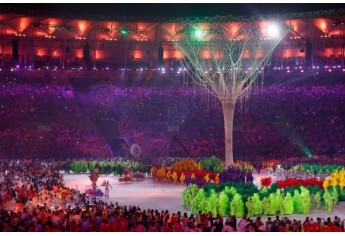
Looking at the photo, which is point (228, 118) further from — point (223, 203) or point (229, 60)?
point (223, 203)

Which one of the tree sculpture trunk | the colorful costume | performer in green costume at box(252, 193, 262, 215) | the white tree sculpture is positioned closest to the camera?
performer in green costume at box(252, 193, 262, 215)

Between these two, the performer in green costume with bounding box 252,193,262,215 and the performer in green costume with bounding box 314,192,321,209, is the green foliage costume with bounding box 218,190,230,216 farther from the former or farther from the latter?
the performer in green costume with bounding box 314,192,321,209

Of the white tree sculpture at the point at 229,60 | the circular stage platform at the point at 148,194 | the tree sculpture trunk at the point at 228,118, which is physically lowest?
the circular stage platform at the point at 148,194

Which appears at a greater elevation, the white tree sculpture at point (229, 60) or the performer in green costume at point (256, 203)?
the white tree sculpture at point (229, 60)

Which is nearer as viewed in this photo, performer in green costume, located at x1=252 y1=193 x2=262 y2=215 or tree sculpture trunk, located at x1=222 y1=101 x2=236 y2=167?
performer in green costume, located at x1=252 y1=193 x2=262 y2=215

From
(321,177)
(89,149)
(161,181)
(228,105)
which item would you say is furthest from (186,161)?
(89,149)

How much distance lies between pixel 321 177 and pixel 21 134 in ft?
89.1

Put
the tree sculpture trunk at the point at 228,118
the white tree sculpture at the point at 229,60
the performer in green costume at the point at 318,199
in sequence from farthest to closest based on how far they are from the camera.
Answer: the tree sculpture trunk at the point at 228,118 < the white tree sculpture at the point at 229,60 < the performer in green costume at the point at 318,199

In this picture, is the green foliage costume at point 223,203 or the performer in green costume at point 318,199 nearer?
the green foliage costume at point 223,203

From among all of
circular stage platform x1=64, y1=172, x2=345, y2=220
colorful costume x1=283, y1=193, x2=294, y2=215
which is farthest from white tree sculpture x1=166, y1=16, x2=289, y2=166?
colorful costume x1=283, y1=193, x2=294, y2=215

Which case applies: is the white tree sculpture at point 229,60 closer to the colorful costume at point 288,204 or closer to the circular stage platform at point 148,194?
the circular stage platform at point 148,194

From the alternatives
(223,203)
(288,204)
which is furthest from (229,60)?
(223,203)

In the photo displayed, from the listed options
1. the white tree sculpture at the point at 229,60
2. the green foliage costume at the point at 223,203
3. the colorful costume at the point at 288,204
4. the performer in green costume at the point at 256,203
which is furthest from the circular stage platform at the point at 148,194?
the white tree sculpture at the point at 229,60
